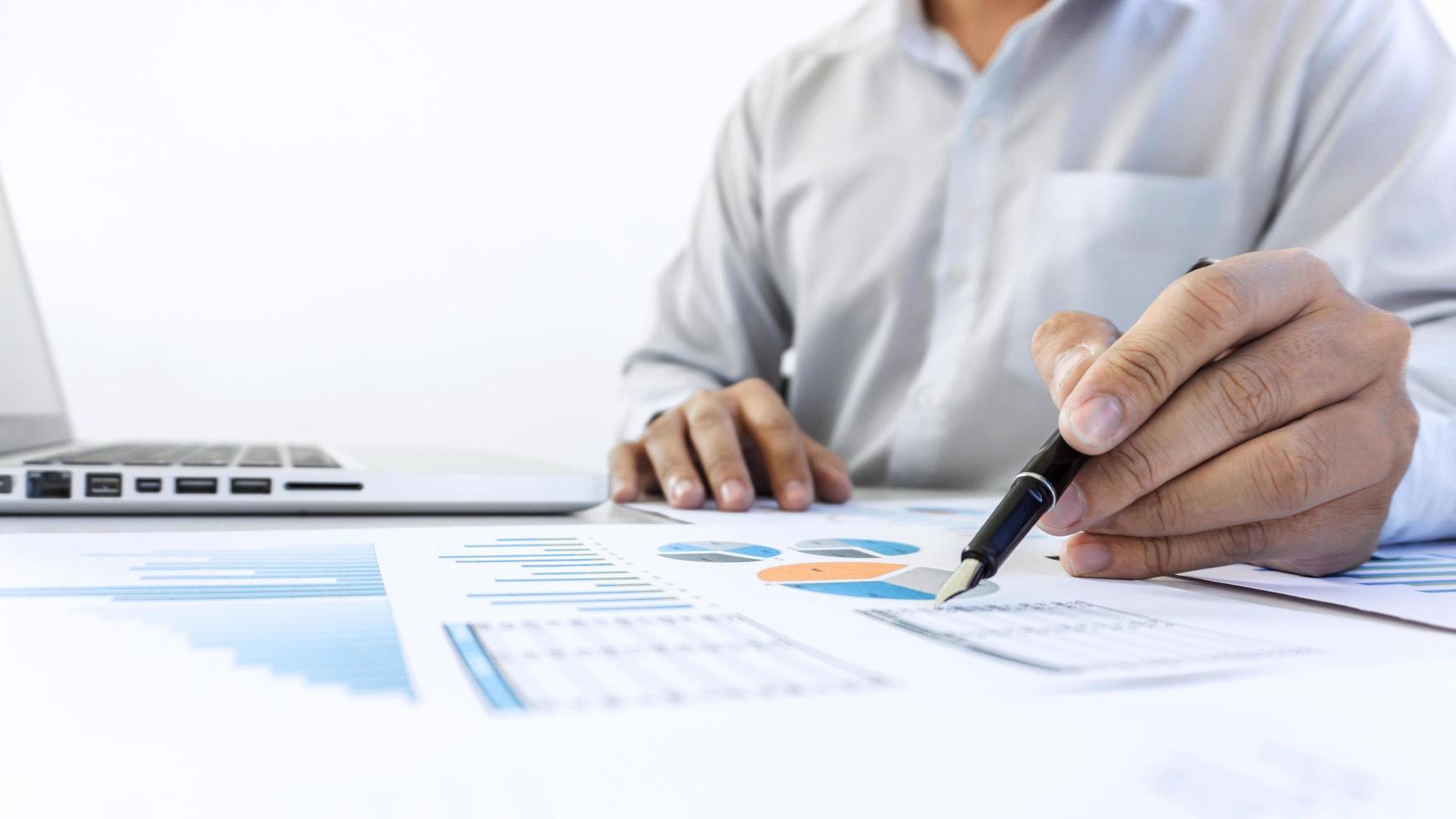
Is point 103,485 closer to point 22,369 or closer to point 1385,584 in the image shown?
point 22,369

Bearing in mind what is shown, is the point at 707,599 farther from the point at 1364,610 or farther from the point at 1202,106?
the point at 1202,106

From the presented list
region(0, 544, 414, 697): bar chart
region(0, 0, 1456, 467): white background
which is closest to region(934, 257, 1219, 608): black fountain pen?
region(0, 544, 414, 697): bar chart

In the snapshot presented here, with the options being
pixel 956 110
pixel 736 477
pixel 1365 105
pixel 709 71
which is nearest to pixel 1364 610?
pixel 736 477

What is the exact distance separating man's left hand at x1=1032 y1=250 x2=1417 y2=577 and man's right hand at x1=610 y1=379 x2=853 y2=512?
29 cm

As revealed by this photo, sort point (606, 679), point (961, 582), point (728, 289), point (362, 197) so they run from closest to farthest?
point (606, 679) → point (961, 582) → point (728, 289) → point (362, 197)

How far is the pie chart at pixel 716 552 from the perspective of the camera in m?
0.46

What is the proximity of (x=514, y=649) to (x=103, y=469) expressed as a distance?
16.2 inches

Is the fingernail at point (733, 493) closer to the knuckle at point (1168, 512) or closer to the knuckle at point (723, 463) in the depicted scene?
the knuckle at point (723, 463)

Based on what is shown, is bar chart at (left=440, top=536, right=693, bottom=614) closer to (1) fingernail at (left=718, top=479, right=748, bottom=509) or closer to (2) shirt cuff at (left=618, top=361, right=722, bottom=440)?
(1) fingernail at (left=718, top=479, right=748, bottom=509)

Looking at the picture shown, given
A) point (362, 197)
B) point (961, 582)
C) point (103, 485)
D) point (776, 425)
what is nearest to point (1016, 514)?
point (961, 582)

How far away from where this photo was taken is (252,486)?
0.58 meters

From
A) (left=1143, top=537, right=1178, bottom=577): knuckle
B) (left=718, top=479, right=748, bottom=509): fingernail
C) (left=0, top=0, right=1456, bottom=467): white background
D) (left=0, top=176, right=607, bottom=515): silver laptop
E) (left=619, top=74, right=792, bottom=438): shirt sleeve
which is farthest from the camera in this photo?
(left=0, top=0, right=1456, bottom=467): white background

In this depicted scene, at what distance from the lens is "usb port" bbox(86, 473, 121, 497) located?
21.6 inches

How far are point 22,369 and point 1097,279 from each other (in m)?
1.06
